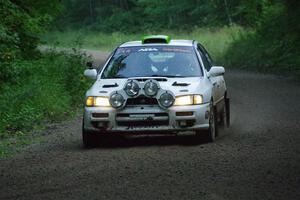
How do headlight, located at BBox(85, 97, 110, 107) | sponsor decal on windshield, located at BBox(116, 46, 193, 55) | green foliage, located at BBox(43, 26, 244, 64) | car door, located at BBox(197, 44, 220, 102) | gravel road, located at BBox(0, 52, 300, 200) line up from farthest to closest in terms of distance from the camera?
1. green foliage, located at BBox(43, 26, 244, 64)
2. sponsor decal on windshield, located at BBox(116, 46, 193, 55)
3. car door, located at BBox(197, 44, 220, 102)
4. headlight, located at BBox(85, 97, 110, 107)
5. gravel road, located at BBox(0, 52, 300, 200)

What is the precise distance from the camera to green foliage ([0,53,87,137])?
16.8m

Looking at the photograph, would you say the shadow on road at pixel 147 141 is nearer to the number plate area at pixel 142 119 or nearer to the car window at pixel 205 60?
the number plate area at pixel 142 119

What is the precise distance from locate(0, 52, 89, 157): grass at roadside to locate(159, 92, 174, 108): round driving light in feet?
8.38

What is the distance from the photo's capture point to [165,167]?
407 inches

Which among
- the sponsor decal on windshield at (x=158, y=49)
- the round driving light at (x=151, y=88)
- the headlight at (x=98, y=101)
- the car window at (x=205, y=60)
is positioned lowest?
the headlight at (x=98, y=101)

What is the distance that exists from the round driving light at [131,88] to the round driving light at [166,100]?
39 cm

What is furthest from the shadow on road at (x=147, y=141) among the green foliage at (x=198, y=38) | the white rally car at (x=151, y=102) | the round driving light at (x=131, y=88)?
the green foliage at (x=198, y=38)

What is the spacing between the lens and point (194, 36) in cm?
5112

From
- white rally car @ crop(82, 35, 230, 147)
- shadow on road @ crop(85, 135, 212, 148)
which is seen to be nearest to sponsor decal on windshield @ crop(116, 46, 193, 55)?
white rally car @ crop(82, 35, 230, 147)

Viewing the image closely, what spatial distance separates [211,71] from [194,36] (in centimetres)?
3744

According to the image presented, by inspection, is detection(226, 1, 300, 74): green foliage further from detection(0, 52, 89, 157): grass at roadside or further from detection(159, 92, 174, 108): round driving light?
detection(159, 92, 174, 108): round driving light

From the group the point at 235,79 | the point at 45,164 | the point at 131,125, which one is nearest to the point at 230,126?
the point at 131,125

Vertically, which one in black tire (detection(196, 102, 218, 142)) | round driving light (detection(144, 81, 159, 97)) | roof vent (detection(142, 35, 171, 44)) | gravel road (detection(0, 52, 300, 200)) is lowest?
gravel road (detection(0, 52, 300, 200))

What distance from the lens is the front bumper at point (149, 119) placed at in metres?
12.6
